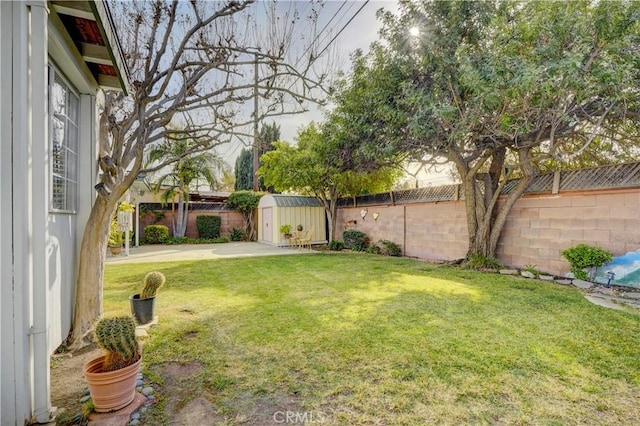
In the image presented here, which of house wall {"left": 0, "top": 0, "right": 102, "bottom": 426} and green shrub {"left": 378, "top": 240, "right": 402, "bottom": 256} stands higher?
house wall {"left": 0, "top": 0, "right": 102, "bottom": 426}

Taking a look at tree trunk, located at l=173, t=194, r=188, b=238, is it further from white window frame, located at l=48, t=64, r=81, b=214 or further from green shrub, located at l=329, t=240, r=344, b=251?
white window frame, located at l=48, t=64, r=81, b=214

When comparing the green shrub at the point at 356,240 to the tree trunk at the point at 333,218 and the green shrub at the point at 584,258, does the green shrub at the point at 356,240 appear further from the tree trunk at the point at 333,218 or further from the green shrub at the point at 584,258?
the green shrub at the point at 584,258

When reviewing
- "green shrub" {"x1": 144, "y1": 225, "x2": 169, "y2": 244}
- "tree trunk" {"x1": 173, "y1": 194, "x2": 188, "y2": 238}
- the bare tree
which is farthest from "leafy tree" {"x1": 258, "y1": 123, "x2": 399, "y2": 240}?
"green shrub" {"x1": 144, "y1": 225, "x2": 169, "y2": 244}

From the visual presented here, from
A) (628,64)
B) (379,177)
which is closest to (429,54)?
(628,64)

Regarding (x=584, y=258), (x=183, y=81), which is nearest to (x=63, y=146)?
(x=183, y=81)

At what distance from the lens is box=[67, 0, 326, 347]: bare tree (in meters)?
3.55

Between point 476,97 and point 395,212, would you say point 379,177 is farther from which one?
point 476,97

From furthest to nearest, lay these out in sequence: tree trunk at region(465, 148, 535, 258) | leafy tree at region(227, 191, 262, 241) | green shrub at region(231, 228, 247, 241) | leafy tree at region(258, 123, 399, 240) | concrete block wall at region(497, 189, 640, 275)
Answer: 1. green shrub at region(231, 228, 247, 241)
2. leafy tree at region(227, 191, 262, 241)
3. leafy tree at region(258, 123, 399, 240)
4. tree trunk at region(465, 148, 535, 258)
5. concrete block wall at region(497, 189, 640, 275)

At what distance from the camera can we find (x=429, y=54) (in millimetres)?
6504

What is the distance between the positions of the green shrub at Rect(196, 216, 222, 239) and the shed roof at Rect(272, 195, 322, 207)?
14.6ft

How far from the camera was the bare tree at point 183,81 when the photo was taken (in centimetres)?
355

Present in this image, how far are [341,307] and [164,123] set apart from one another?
11.5 ft

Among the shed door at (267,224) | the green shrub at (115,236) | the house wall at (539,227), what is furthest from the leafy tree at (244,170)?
the house wall at (539,227)

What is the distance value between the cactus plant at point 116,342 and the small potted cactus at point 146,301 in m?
1.72
